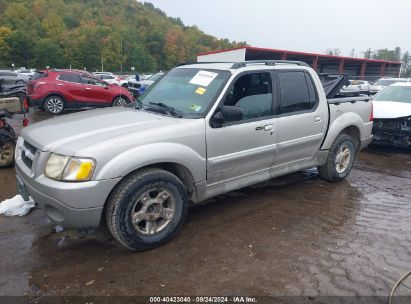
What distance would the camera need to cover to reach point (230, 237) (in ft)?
12.5

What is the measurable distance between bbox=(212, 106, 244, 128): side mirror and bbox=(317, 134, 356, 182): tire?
7.48 ft

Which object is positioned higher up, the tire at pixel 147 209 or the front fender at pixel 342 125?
the front fender at pixel 342 125

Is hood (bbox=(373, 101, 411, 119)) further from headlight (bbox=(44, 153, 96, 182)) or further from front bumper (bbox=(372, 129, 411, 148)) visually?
headlight (bbox=(44, 153, 96, 182))

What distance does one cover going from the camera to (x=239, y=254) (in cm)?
347

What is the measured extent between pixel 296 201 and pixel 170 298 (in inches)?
104

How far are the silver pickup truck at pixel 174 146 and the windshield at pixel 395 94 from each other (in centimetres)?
475

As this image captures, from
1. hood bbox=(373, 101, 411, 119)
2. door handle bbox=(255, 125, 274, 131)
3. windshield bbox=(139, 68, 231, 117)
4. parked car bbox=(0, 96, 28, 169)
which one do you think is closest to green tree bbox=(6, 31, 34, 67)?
parked car bbox=(0, 96, 28, 169)

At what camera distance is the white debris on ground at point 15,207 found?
4.26 m

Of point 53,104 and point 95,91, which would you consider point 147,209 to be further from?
point 95,91

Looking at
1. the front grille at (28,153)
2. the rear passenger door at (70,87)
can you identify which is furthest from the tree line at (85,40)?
the front grille at (28,153)

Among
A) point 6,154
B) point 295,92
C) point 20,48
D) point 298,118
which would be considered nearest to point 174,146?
point 298,118

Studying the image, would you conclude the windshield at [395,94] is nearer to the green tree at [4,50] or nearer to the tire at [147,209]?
the tire at [147,209]

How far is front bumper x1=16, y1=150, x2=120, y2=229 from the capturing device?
2.98 m

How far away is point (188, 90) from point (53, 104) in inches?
384
